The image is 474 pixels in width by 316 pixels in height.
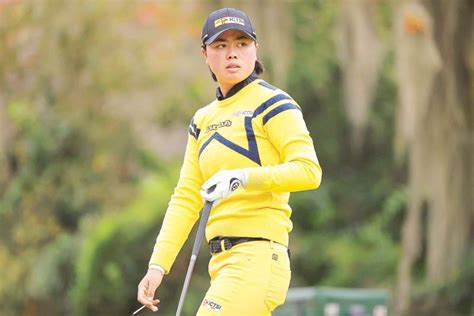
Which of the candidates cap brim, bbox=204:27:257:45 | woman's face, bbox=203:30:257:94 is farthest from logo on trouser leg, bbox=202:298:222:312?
cap brim, bbox=204:27:257:45

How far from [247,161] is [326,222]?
11333 millimetres

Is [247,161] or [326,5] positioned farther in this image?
[326,5]

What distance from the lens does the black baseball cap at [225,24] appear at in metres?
4.85

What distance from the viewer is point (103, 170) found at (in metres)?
18.6

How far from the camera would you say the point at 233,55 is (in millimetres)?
4906

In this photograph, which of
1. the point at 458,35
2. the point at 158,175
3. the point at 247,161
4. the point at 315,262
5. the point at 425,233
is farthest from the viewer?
the point at 158,175

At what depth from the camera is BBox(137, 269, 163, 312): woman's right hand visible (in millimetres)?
4992

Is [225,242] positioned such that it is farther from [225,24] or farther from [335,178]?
[335,178]

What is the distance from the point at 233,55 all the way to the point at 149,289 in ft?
3.19

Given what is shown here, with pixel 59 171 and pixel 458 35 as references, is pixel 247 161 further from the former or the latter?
pixel 59 171

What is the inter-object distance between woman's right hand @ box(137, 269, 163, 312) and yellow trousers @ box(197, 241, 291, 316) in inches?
11.3

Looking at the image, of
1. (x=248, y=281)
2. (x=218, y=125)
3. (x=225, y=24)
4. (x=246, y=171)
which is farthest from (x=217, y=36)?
(x=248, y=281)

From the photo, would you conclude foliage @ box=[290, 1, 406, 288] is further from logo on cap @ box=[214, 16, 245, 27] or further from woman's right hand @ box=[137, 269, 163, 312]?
logo on cap @ box=[214, 16, 245, 27]

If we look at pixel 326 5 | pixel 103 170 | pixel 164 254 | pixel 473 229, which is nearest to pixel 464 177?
pixel 473 229
